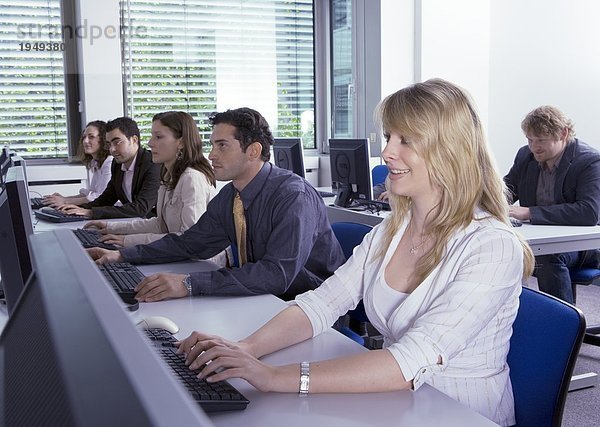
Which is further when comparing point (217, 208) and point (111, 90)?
point (111, 90)

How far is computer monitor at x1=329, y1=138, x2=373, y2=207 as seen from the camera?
396 centimetres

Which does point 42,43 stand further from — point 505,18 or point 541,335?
point 541,335

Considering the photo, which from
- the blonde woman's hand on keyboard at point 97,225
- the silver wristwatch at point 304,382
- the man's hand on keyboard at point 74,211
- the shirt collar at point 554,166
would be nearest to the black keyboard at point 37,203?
the man's hand on keyboard at point 74,211

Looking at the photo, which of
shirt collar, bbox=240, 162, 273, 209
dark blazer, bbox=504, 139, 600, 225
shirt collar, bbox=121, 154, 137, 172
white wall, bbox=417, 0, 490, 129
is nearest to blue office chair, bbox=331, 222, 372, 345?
shirt collar, bbox=240, 162, 273, 209

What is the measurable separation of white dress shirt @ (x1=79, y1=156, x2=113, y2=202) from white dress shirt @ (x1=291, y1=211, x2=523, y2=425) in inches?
152

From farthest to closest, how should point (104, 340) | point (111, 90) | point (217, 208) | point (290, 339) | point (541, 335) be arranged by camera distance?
point (111, 90)
point (217, 208)
point (290, 339)
point (541, 335)
point (104, 340)

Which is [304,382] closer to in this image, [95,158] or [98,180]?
[98,180]

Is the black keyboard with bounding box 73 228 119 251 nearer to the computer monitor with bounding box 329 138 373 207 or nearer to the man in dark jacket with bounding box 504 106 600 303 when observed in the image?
the computer monitor with bounding box 329 138 373 207

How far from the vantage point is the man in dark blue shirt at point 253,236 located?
198 cm

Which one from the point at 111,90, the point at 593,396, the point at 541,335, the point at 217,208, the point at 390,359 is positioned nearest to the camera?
the point at 390,359

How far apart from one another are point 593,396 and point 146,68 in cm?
443

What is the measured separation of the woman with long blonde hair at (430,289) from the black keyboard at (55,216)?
245cm

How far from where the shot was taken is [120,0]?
5.81 m

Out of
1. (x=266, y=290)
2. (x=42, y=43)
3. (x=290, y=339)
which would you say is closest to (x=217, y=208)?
(x=266, y=290)
